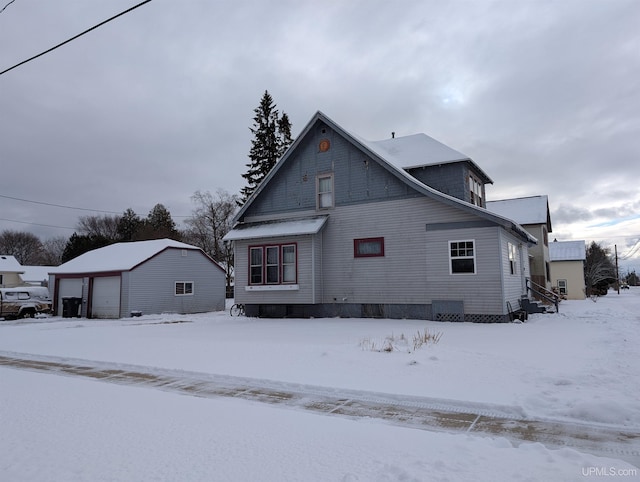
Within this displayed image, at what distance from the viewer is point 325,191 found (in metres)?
20.4

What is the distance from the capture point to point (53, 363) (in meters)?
10.6

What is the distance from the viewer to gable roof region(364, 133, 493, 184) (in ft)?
64.7

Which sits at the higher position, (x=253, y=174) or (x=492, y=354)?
(x=253, y=174)

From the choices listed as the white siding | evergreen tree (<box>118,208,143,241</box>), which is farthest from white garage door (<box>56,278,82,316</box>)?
evergreen tree (<box>118,208,143,241</box>)

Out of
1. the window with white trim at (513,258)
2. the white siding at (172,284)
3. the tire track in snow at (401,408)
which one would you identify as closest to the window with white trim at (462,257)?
the window with white trim at (513,258)

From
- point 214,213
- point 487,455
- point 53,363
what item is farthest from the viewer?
point 214,213

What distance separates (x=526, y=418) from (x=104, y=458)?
16.1 feet

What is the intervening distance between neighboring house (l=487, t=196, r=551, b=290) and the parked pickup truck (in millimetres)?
30722

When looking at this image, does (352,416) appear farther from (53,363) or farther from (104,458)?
(53,363)

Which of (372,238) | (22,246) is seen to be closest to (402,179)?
(372,238)

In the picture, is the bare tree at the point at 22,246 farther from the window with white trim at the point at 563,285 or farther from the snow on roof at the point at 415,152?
the window with white trim at the point at 563,285

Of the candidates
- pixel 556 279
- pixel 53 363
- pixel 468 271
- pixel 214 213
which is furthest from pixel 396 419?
pixel 214 213

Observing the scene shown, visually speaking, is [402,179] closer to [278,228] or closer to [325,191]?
[325,191]

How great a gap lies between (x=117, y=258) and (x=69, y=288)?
3938 mm
